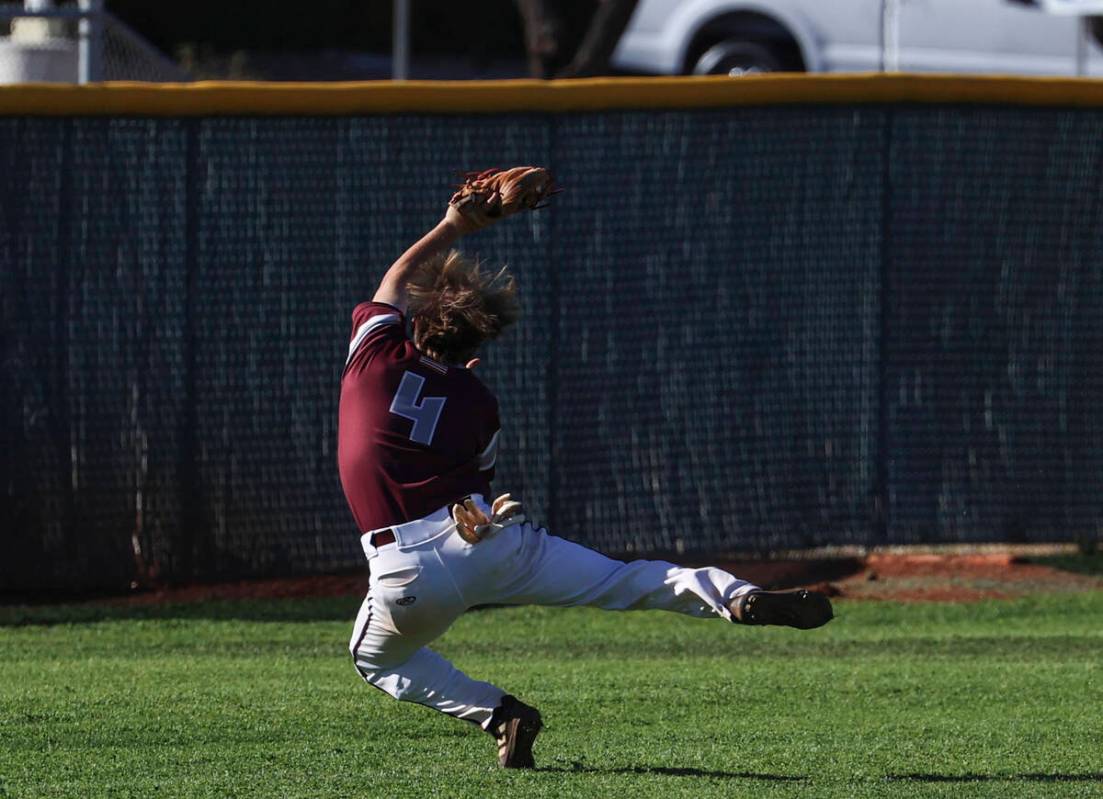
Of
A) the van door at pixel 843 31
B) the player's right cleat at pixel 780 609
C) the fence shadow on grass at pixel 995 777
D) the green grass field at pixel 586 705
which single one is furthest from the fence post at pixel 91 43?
the van door at pixel 843 31

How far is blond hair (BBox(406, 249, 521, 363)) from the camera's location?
5152mm

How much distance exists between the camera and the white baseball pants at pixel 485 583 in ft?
16.2

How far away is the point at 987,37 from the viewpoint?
15.7 m

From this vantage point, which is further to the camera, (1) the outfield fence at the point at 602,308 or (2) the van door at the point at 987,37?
(2) the van door at the point at 987,37

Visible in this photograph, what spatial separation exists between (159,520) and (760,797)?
4.84 meters

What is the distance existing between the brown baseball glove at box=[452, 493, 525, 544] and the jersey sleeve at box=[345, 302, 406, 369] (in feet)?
1.93

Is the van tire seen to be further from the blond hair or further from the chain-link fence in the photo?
the blond hair

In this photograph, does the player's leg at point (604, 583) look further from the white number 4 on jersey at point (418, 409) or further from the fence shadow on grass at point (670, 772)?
the fence shadow on grass at point (670, 772)

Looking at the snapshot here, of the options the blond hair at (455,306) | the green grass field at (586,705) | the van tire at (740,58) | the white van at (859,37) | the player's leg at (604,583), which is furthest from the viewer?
the van tire at (740,58)

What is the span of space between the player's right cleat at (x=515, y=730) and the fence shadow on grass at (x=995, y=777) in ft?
3.56

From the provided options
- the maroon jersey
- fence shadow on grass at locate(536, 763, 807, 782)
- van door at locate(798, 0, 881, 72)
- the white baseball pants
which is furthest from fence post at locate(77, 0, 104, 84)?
van door at locate(798, 0, 881, 72)

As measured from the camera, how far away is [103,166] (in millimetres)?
9031

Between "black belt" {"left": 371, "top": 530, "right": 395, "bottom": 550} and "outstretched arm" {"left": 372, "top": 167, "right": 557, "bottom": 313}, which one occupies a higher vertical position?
"outstretched arm" {"left": 372, "top": 167, "right": 557, "bottom": 313}

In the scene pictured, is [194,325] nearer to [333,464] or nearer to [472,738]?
[333,464]
